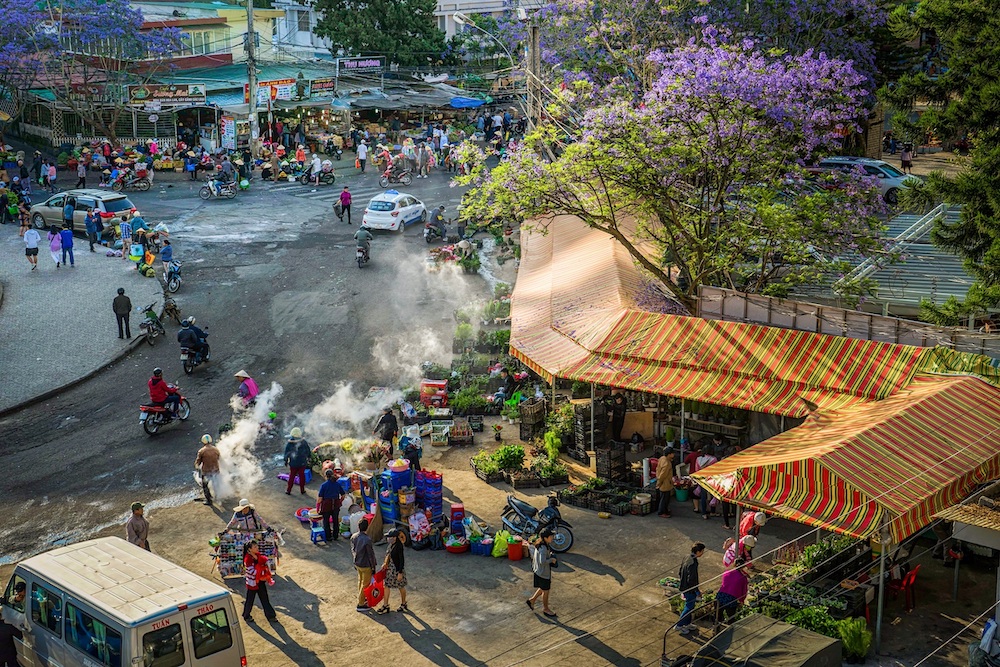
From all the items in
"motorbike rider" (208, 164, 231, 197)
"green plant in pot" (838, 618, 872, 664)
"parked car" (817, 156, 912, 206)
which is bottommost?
"green plant in pot" (838, 618, 872, 664)

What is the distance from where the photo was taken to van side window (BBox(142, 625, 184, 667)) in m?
11.5

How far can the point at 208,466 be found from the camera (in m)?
19.0

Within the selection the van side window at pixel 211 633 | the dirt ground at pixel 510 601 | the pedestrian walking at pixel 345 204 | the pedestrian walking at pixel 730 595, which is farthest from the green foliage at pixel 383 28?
the van side window at pixel 211 633

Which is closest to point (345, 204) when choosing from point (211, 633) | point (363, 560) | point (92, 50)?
point (92, 50)

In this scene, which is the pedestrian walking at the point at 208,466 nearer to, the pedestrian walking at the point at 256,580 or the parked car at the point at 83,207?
the pedestrian walking at the point at 256,580

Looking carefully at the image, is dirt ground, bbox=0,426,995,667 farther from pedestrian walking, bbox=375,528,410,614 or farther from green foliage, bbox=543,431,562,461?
green foliage, bbox=543,431,562,461

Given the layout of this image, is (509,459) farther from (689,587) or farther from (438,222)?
(438,222)

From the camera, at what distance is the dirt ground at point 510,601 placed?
46.1 feet

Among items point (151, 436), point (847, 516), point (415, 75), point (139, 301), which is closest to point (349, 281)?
point (139, 301)

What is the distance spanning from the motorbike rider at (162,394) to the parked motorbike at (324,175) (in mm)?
23993

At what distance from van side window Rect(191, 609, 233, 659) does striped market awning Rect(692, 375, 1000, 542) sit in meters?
6.52

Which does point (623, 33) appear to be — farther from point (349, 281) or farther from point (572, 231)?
point (349, 281)

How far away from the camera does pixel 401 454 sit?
2023 cm

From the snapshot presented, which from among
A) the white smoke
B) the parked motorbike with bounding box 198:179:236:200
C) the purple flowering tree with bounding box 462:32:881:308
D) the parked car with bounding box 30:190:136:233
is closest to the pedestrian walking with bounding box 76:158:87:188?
the parked motorbike with bounding box 198:179:236:200
